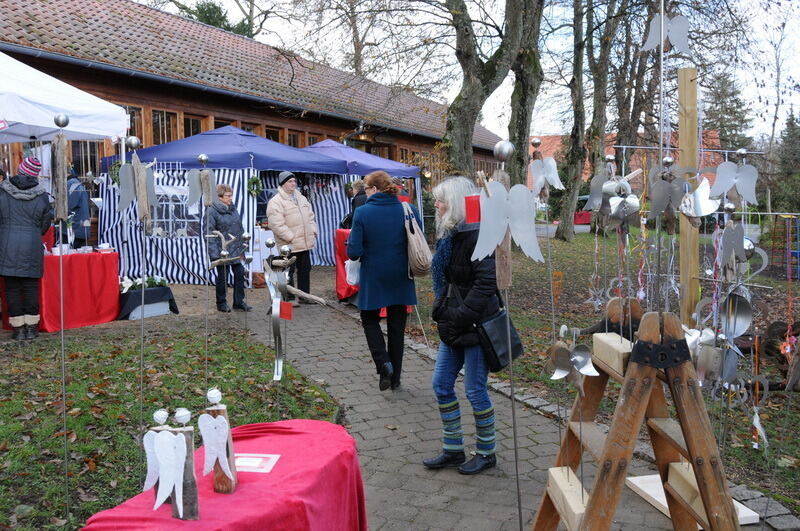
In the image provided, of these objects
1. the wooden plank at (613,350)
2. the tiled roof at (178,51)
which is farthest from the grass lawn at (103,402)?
the tiled roof at (178,51)

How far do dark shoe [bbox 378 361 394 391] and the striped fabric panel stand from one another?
21.8 ft

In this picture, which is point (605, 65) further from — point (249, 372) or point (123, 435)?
point (123, 435)

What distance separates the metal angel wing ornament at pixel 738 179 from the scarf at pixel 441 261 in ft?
5.23

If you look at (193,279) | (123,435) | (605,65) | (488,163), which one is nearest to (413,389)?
(123,435)

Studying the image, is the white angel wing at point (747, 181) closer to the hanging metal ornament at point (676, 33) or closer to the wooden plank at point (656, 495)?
the hanging metal ornament at point (676, 33)

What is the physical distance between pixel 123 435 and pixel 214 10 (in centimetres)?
2249

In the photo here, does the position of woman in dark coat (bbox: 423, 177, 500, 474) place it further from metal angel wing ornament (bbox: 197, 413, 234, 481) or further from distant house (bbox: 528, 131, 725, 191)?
metal angel wing ornament (bbox: 197, 413, 234, 481)

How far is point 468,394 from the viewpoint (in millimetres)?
4055

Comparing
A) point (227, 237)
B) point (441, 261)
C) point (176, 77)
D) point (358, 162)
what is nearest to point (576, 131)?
point (358, 162)

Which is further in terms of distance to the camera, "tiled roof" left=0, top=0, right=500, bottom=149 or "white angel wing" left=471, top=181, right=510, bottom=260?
"tiled roof" left=0, top=0, right=500, bottom=149

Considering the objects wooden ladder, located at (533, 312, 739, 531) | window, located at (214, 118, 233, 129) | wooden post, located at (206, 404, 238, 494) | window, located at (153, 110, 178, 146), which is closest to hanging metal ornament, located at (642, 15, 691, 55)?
wooden ladder, located at (533, 312, 739, 531)

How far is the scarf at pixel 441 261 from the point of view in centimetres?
405

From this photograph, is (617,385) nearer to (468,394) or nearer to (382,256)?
(382,256)

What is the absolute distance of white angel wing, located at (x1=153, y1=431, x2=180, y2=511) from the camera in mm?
1787
